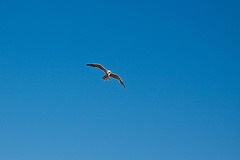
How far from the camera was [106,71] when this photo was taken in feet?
286

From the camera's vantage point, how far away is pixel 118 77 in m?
90.2

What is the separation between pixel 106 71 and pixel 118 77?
4.28 meters

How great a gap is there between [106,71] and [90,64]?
394cm

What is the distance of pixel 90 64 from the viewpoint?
3442 inches

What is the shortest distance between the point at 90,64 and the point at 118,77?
7468 millimetres
